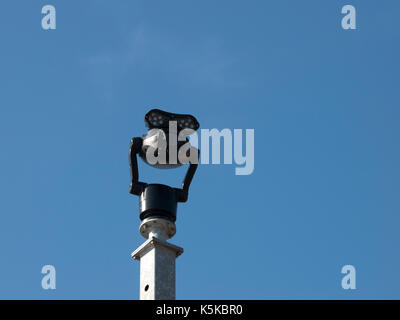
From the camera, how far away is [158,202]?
31438 millimetres

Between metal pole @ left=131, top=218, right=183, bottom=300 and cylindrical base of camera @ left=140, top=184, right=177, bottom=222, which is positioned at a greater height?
cylindrical base of camera @ left=140, top=184, right=177, bottom=222

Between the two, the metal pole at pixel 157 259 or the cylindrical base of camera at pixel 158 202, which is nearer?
the metal pole at pixel 157 259

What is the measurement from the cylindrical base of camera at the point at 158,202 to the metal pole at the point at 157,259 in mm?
99

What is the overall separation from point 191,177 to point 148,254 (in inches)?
57.3

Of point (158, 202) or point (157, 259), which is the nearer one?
point (157, 259)

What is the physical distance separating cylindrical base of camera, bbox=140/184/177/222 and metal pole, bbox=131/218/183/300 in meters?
0.10

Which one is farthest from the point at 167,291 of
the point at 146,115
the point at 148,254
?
the point at 146,115

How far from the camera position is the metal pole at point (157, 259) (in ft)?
100

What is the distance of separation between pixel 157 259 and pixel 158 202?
3.25 feet

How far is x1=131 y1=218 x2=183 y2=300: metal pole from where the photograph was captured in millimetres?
30547

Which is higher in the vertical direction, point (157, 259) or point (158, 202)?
point (158, 202)

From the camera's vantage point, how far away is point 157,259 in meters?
30.8

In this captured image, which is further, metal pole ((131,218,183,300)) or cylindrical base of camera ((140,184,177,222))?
cylindrical base of camera ((140,184,177,222))
